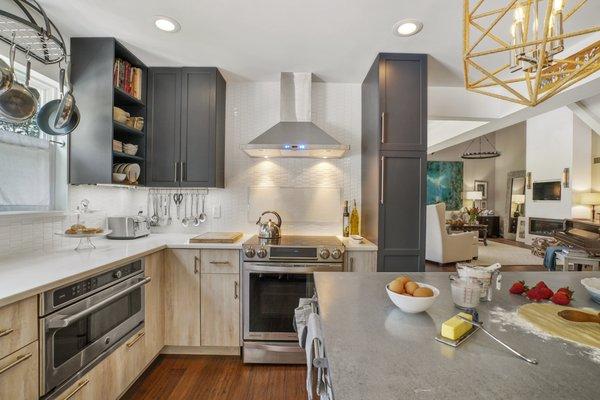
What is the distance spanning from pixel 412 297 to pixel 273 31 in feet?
6.52

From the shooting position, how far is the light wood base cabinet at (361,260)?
2.30 meters

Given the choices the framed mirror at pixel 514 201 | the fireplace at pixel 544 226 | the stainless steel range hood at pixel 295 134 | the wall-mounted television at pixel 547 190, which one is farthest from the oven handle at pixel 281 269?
the framed mirror at pixel 514 201

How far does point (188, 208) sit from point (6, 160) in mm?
1368

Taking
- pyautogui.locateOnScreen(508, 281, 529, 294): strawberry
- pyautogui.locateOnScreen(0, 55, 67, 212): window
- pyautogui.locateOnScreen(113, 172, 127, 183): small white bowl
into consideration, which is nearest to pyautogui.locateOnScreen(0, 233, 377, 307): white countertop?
pyautogui.locateOnScreen(0, 55, 67, 212): window

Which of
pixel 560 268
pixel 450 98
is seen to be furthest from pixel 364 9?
pixel 560 268

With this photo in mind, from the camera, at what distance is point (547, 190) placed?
6.77 metres

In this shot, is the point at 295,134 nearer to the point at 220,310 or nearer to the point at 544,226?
the point at 220,310

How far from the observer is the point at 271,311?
2234mm

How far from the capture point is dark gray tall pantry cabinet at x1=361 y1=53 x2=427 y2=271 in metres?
2.32

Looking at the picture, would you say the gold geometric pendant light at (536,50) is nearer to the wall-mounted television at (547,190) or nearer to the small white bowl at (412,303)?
the small white bowl at (412,303)

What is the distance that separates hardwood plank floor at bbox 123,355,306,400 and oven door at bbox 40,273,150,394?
0.48m

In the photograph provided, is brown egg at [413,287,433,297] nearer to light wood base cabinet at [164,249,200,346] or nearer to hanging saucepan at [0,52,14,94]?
light wood base cabinet at [164,249,200,346]

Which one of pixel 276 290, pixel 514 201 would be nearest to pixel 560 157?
pixel 514 201

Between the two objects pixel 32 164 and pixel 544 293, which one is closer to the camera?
pixel 544 293
